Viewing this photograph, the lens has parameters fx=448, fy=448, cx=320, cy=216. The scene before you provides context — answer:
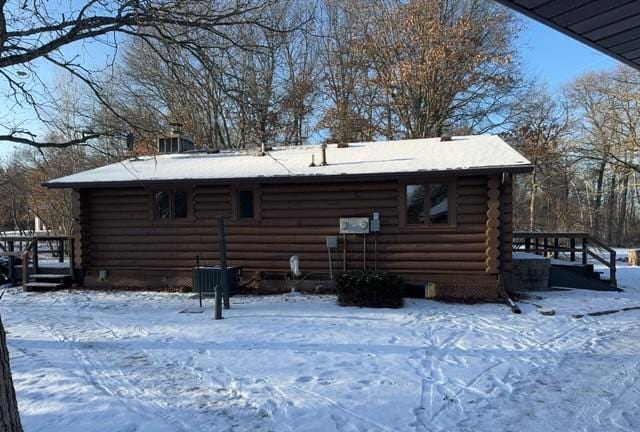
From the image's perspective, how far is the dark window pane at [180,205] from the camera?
472 inches

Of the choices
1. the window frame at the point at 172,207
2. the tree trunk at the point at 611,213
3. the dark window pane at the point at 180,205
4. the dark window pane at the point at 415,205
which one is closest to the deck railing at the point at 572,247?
the dark window pane at the point at 415,205

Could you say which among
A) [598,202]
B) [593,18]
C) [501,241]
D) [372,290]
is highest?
[593,18]

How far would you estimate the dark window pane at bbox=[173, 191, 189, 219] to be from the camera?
39.3ft

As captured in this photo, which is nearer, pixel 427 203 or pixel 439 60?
pixel 427 203

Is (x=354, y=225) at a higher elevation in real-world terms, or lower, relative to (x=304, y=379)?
higher

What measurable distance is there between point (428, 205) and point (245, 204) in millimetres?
4638

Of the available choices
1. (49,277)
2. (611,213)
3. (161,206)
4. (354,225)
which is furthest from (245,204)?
(611,213)

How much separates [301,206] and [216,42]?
634 centimetres

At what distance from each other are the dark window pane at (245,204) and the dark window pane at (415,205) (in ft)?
13.2

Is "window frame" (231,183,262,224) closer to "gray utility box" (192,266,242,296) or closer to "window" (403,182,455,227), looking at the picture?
"gray utility box" (192,266,242,296)

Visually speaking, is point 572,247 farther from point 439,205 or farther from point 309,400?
point 309,400

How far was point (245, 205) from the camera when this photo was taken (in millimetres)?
11680

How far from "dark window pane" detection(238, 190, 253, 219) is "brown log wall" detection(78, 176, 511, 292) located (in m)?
0.26

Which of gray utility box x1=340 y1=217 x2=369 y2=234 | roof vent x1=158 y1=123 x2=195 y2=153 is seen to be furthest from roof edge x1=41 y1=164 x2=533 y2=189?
roof vent x1=158 y1=123 x2=195 y2=153
